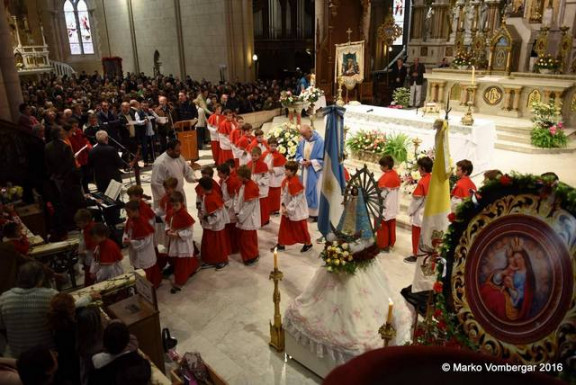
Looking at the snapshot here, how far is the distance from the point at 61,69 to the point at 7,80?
23.8 m

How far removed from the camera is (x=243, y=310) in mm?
6297

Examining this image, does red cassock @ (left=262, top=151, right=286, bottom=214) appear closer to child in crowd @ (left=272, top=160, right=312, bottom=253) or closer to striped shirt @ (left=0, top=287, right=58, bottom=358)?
child in crowd @ (left=272, top=160, right=312, bottom=253)

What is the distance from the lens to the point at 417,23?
20.6m

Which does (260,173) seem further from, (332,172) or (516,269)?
(516,269)

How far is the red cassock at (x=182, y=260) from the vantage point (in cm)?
659

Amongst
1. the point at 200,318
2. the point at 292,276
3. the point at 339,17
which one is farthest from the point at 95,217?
the point at 339,17

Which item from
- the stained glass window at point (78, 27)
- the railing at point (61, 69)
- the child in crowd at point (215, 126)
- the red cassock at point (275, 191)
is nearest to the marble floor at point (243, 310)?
the red cassock at point (275, 191)

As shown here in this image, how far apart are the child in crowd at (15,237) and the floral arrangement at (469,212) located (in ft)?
15.9

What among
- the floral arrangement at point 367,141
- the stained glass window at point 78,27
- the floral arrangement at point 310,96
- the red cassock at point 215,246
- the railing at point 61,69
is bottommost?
the red cassock at point 215,246

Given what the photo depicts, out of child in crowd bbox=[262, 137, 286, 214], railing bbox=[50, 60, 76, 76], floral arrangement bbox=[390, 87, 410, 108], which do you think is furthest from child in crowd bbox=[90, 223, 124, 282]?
railing bbox=[50, 60, 76, 76]

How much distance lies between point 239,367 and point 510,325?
3629mm

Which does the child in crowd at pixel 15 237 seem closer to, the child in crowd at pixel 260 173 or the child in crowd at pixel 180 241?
the child in crowd at pixel 180 241

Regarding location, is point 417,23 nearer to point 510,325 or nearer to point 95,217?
point 95,217

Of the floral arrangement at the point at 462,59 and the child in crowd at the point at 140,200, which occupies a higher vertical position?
the floral arrangement at the point at 462,59
